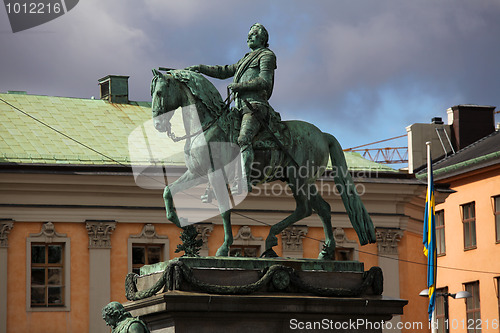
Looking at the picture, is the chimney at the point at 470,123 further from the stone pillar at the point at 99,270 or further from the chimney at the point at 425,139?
the stone pillar at the point at 99,270

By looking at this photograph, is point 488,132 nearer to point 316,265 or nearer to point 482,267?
point 482,267

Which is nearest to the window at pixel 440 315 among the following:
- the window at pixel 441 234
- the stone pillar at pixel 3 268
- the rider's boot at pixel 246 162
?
the window at pixel 441 234

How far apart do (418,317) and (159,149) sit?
9480mm

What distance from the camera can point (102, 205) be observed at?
40.0 m

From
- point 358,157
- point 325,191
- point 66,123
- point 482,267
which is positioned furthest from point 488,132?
point 66,123

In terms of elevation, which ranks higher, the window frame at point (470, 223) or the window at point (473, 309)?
the window frame at point (470, 223)

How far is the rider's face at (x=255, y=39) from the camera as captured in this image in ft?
64.7

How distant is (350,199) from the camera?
65.3 feet

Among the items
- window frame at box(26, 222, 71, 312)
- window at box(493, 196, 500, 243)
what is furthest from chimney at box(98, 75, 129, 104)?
window at box(493, 196, 500, 243)

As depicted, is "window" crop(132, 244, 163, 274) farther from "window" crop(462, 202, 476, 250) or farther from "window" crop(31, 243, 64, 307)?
"window" crop(462, 202, 476, 250)

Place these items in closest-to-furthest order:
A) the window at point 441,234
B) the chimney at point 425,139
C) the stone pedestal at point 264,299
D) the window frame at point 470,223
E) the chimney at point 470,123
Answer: the stone pedestal at point 264,299 → the window frame at point 470,223 → the window at point 441,234 → the chimney at point 470,123 → the chimney at point 425,139

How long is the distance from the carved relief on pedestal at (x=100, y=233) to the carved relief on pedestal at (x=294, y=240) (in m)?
5.08

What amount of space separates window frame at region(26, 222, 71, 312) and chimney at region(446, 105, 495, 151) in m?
20.6

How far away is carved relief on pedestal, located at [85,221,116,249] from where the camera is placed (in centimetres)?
3988
